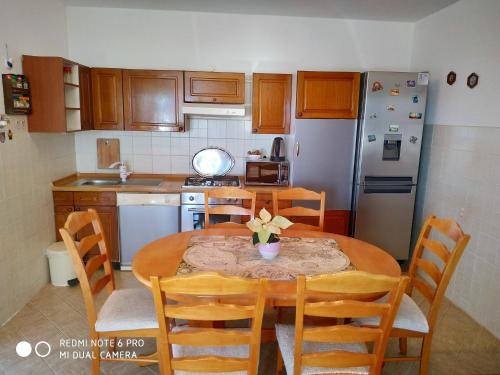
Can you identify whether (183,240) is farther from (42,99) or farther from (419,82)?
(419,82)

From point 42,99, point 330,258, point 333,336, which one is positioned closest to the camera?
point 333,336

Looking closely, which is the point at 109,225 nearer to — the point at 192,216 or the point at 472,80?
the point at 192,216

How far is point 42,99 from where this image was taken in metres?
2.90

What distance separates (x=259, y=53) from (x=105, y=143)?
184 cm

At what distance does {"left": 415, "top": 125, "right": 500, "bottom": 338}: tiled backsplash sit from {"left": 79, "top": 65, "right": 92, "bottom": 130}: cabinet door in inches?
126

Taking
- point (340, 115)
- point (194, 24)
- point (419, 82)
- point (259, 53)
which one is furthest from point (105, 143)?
point (419, 82)

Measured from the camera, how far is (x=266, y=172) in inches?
141

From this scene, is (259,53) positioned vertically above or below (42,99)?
above

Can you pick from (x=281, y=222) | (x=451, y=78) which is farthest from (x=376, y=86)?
(x=281, y=222)

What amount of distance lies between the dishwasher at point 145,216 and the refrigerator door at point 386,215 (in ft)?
5.66

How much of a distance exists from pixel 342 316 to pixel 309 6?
2900mm

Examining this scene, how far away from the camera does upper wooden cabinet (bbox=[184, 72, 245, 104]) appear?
11.3 feet

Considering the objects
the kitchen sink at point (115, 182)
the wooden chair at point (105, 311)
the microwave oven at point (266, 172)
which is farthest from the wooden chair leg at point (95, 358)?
the microwave oven at point (266, 172)

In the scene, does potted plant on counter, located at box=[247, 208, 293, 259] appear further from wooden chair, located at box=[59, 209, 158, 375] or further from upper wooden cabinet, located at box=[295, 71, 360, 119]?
upper wooden cabinet, located at box=[295, 71, 360, 119]
